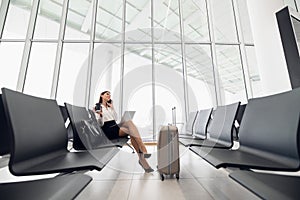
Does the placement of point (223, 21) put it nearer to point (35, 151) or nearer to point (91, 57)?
point (91, 57)

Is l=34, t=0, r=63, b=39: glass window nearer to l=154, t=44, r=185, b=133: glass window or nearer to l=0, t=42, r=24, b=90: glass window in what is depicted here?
l=0, t=42, r=24, b=90: glass window

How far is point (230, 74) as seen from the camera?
175 inches

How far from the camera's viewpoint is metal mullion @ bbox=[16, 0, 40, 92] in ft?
12.6

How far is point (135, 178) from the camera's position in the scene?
5.11ft

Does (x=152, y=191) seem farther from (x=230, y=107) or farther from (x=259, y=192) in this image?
(x=230, y=107)

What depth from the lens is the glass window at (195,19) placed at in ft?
A: 15.2

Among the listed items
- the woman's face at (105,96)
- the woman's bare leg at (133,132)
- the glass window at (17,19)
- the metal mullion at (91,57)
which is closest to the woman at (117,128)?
the woman's bare leg at (133,132)

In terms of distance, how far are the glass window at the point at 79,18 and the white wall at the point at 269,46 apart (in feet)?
12.5

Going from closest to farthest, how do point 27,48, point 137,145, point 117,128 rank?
point 137,145 → point 117,128 → point 27,48

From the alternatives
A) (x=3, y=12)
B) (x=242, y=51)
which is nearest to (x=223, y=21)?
(x=242, y=51)

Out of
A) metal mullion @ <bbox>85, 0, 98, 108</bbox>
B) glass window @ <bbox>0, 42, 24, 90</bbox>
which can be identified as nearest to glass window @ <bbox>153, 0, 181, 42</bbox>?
metal mullion @ <bbox>85, 0, 98, 108</bbox>

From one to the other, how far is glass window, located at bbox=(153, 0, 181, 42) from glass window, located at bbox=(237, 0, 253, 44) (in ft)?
5.75

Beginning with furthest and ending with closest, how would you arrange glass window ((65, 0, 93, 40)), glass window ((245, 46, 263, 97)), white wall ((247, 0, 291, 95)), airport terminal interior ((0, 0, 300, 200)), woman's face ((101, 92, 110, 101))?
glass window ((65, 0, 93, 40)) < glass window ((245, 46, 263, 97)) < white wall ((247, 0, 291, 95)) < woman's face ((101, 92, 110, 101)) < airport terminal interior ((0, 0, 300, 200))

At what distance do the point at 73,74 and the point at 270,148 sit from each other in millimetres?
4199
